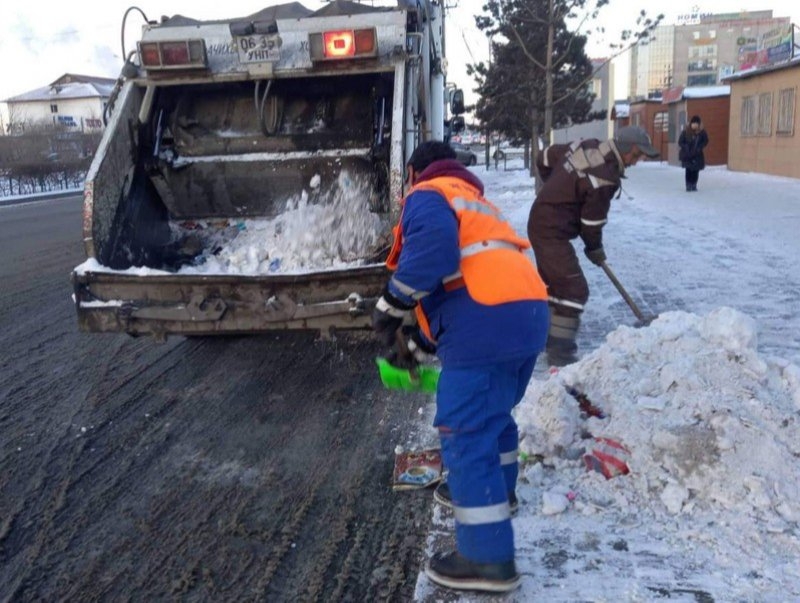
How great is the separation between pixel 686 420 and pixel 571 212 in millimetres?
2163

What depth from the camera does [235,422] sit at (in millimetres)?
4719

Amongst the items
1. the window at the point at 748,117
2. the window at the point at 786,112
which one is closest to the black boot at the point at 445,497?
the window at the point at 786,112

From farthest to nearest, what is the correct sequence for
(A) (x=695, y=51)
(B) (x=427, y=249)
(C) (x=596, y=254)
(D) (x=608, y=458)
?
(A) (x=695, y=51)
(C) (x=596, y=254)
(D) (x=608, y=458)
(B) (x=427, y=249)

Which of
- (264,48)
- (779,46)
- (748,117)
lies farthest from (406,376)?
(748,117)

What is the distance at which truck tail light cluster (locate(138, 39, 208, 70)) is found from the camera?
5535 mm

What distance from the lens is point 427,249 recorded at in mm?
A: 2787

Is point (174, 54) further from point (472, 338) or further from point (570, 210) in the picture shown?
point (472, 338)

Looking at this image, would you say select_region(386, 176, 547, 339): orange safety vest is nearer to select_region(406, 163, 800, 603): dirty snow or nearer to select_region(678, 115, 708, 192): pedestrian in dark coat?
select_region(406, 163, 800, 603): dirty snow

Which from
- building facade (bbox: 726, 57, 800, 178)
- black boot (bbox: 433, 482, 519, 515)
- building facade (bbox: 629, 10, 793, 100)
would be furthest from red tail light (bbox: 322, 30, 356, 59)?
building facade (bbox: 629, 10, 793, 100)

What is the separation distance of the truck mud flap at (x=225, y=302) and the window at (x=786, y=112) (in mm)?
17391

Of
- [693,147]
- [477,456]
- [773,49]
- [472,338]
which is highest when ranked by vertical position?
[773,49]

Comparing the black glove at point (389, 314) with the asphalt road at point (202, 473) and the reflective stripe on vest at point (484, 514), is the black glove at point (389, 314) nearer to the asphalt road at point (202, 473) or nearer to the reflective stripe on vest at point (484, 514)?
the reflective stripe on vest at point (484, 514)

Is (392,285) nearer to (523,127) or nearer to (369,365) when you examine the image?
(369,365)

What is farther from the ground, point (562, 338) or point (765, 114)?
point (765, 114)
